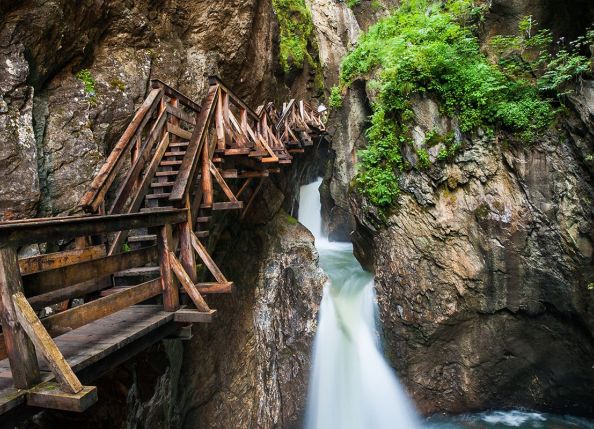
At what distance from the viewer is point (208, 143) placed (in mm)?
5754

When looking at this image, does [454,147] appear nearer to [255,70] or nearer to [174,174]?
[255,70]

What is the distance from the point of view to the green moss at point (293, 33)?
15.7m

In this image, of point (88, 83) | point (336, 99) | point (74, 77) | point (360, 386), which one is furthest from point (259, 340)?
point (336, 99)

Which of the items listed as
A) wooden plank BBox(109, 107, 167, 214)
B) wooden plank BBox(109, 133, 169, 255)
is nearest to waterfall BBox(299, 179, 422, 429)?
wooden plank BBox(109, 133, 169, 255)

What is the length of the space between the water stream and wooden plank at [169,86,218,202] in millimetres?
6704

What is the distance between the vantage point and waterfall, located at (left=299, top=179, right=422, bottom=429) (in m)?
9.26

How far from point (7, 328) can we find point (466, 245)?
8.85 metres

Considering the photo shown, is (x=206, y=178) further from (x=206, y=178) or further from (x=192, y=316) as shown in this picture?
(x=192, y=316)

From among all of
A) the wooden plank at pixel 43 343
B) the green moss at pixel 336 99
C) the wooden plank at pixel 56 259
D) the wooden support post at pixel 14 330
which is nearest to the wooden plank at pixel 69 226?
the wooden support post at pixel 14 330

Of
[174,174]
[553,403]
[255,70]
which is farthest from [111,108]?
[553,403]

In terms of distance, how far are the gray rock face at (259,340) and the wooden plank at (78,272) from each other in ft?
15.2

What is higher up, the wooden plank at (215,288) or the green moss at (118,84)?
the green moss at (118,84)

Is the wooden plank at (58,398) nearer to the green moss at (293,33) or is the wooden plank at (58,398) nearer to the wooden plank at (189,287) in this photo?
the wooden plank at (189,287)

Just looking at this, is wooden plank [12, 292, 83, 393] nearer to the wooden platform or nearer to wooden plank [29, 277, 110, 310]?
the wooden platform
